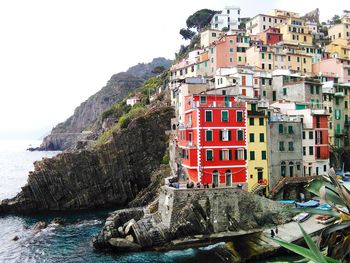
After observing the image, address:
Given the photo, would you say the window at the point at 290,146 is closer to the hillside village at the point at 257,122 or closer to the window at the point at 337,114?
the hillside village at the point at 257,122

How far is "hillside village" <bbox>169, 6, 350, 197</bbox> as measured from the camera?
45.4 metres

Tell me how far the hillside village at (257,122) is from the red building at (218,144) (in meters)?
0.13

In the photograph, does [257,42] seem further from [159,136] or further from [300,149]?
[300,149]

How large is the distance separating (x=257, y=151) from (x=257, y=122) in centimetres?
380

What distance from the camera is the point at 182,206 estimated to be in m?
40.3

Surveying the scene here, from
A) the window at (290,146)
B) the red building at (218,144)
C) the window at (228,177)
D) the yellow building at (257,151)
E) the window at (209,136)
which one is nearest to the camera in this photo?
Answer: the red building at (218,144)

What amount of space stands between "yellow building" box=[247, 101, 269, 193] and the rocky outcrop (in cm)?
518

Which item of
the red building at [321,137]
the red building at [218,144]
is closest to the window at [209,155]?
the red building at [218,144]

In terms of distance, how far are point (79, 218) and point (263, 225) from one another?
30184 millimetres

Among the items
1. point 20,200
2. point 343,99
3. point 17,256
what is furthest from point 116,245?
point 343,99

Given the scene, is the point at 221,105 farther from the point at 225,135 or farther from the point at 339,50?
the point at 339,50

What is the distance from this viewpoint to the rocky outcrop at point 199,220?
38.6 metres

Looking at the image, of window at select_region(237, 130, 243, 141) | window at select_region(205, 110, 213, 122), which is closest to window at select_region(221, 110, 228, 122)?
window at select_region(205, 110, 213, 122)

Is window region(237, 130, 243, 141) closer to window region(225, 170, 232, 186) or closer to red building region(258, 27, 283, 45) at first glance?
window region(225, 170, 232, 186)
